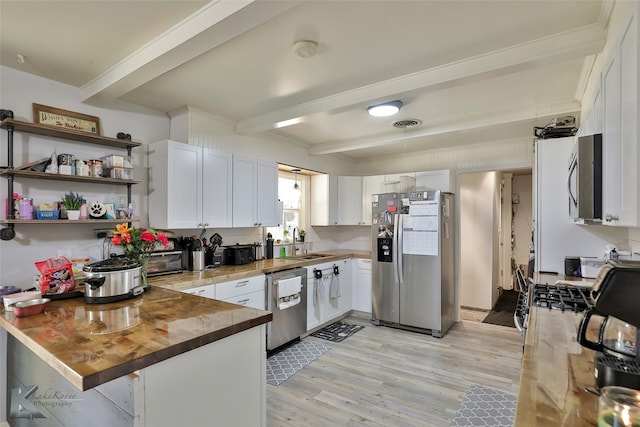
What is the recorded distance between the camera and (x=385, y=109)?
129 inches

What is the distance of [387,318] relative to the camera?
4504 mm

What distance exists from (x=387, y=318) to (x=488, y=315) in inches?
70.6

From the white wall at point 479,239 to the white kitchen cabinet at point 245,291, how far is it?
148 inches

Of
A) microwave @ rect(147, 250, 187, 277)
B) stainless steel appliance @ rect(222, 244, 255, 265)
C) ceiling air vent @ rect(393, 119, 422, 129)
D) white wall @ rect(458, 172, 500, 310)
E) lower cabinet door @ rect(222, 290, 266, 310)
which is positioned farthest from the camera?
white wall @ rect(458, 172, 500, 310)

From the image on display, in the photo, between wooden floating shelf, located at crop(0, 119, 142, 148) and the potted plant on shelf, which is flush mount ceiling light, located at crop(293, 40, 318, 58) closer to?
wooden floating shelf, located at crop(0, 119, 142, 148)

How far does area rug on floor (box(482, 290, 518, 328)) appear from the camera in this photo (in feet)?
15.6

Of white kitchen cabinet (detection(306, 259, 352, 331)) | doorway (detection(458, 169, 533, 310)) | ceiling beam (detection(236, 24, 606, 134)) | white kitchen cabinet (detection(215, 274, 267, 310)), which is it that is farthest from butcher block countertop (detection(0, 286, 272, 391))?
doorway (detection(458, 169, 533, 310))

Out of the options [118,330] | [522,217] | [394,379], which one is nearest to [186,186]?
[118,330]

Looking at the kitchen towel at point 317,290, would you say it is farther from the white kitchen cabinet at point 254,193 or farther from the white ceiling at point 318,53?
the white ceiling at point 318,53

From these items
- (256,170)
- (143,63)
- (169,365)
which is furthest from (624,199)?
(256,170)

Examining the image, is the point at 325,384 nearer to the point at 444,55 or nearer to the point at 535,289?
the point at 535,289

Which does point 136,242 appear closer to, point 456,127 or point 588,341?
point 588,341

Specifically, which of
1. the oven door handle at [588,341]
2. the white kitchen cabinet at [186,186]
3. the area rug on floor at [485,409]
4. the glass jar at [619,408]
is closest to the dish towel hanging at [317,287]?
the white kitchen cabinet at [186,186]

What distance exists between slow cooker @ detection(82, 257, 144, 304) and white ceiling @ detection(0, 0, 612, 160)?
4.43ft
